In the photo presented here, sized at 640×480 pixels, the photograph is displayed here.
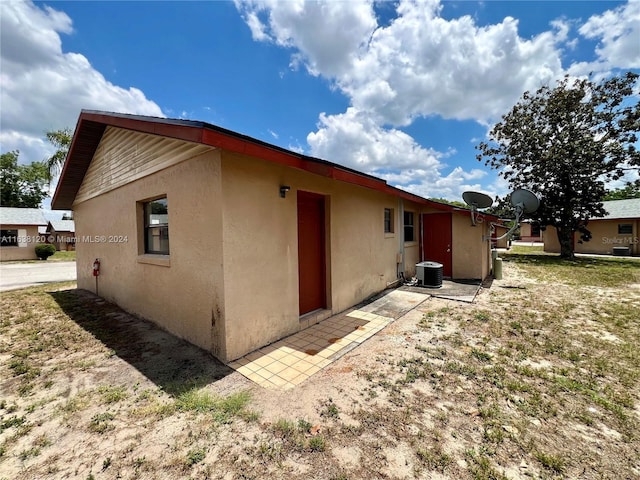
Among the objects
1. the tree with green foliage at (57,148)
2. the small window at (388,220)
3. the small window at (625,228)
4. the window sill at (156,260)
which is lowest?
the window sill at (156,260)

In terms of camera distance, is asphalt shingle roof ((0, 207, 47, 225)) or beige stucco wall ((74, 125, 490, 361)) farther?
asphalt shingle roof ((0, 207, 47, 225))

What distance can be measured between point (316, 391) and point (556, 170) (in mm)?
21621

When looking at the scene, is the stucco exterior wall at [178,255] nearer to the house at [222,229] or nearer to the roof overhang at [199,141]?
the house at [222,229]

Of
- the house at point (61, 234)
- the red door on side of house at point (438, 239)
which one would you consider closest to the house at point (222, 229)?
the red door on side of house at point (438, 239)

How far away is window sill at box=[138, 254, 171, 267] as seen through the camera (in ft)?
15.1

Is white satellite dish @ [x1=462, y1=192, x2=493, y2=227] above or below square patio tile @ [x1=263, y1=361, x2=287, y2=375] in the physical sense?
above

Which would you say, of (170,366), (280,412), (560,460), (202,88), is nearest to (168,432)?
(280,412)

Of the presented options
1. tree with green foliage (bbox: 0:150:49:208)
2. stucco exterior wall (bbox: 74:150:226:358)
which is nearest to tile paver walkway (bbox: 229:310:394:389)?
stucco exterior wall (bbox: 74:150:226:358)

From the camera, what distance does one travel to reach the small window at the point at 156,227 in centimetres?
493

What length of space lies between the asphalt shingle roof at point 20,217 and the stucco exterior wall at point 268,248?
27.5 meters

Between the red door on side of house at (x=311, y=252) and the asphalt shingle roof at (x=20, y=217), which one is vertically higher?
the asphalt shingle roof at (x=20, y=217)

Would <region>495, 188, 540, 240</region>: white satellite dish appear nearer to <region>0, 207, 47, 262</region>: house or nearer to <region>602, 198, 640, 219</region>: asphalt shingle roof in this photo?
<region>602, 198, 640, 219</region>: asphalt shingle roof

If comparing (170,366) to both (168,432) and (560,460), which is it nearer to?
(168,432)

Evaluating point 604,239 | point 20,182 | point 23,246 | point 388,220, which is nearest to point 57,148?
point 23,246
